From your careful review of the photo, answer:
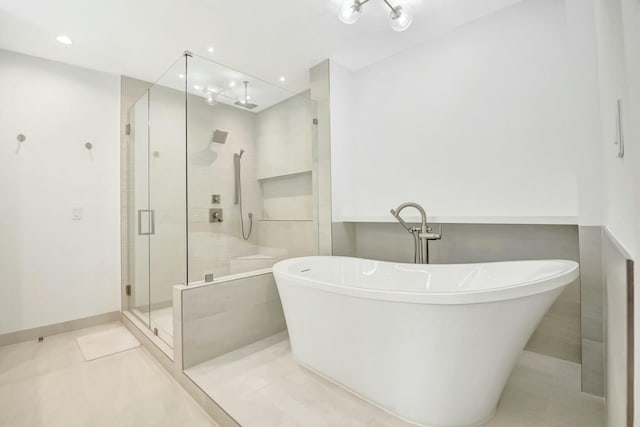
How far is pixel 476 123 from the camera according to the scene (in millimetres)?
2135

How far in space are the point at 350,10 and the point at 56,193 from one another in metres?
2.85

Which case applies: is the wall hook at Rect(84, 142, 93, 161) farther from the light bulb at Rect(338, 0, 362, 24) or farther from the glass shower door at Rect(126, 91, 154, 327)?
the light bulb at Rect(338, 0, 362, 24)

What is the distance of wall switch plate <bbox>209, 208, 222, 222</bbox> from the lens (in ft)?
6.51

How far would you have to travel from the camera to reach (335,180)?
2660mm

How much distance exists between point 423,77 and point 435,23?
39 centimetres

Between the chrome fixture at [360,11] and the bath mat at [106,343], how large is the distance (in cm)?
287

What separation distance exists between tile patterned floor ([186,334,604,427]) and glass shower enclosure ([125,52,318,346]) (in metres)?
0.62

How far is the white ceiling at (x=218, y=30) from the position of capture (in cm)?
193

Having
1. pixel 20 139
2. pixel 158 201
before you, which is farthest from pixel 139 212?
pixel 20 139

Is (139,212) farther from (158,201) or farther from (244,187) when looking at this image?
(244,187)

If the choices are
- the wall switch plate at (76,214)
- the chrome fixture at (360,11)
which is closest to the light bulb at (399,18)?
the chrome fixture at (360,11)

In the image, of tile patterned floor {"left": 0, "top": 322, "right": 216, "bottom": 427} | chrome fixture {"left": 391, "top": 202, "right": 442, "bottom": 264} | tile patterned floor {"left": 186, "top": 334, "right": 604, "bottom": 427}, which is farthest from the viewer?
chrome fixture {"left": 391, "top": 202, "right": 442, "bottom": 264}

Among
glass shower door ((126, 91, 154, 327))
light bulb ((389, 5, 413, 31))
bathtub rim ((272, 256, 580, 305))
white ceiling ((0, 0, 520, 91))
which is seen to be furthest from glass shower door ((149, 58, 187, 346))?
light bulb ((389, 5, 413, 31))

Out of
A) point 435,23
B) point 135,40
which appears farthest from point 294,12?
point 135,40
